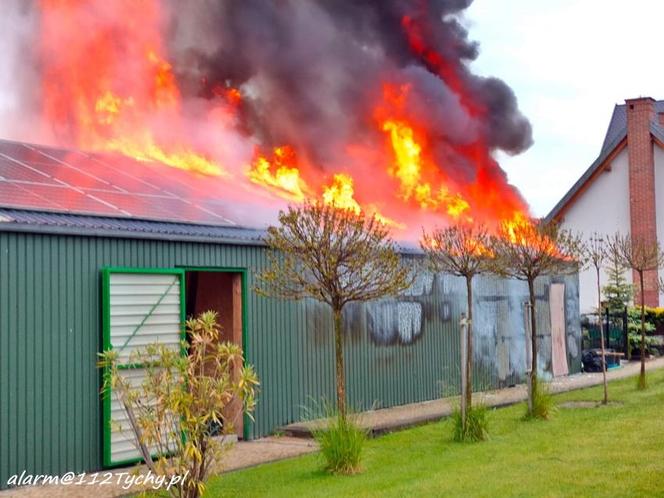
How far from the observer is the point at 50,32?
23766mm

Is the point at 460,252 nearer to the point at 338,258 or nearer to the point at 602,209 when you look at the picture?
the point at 338,258

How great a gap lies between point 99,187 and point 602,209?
27.3 meters

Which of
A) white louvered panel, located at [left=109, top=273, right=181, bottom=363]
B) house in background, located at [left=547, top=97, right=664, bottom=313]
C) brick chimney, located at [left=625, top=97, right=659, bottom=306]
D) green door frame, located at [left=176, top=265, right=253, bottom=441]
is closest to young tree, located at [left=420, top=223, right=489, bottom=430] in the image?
green door frame, located at [left=176, top=265, right=253, bottom=441]

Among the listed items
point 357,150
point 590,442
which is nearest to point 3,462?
point 590,442

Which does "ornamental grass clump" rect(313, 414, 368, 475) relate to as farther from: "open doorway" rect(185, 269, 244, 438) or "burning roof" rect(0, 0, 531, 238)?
"burning roof" rect(0, 0, 531, 238)

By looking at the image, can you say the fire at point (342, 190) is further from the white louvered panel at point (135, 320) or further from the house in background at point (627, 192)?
the house in background at point (627, 192)

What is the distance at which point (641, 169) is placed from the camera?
3544 centimetres

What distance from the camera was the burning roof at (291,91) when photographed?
910 inches

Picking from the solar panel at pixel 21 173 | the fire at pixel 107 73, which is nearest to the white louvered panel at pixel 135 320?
the solar panel at pixel 21 173

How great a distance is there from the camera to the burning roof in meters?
23.1

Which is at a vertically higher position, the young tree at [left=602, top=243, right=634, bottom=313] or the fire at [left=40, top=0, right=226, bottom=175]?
the fire at [left=40, top=0, right=226, bottom=175]

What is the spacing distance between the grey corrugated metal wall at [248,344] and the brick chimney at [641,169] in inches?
585

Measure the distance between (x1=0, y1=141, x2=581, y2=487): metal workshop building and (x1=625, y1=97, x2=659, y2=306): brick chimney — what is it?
17.7m

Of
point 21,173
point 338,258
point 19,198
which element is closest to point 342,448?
point 338,258
